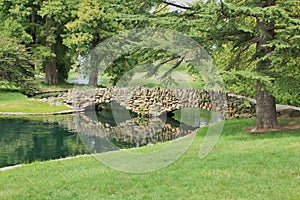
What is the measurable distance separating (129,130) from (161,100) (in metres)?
4.03

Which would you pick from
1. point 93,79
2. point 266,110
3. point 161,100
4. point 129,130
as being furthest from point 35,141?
point 93,79

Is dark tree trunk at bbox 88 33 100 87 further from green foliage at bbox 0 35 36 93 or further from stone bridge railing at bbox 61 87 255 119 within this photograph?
green foliage at bbox 0 35 36 93

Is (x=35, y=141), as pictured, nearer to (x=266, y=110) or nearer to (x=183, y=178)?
(x=266, y=110)

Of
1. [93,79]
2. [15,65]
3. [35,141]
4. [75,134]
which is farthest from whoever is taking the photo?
[93,79]

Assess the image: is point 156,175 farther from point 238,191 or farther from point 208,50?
point 208,50

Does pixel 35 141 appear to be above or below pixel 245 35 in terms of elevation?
below

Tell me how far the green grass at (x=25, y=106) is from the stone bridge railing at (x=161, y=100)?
1.55m

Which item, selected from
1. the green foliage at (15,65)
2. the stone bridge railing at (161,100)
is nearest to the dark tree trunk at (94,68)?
the stone bridge railing at (161,100)

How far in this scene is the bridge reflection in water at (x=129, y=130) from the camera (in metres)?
13.2

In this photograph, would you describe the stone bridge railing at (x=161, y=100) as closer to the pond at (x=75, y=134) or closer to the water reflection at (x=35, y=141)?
the pond at (x=75, y=134)

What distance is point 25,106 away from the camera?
2134 cm

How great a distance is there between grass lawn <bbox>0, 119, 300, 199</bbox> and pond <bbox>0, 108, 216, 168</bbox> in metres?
3.06

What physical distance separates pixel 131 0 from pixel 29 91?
1573 cm

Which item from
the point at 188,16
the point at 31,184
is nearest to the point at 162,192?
the point at 31,184
